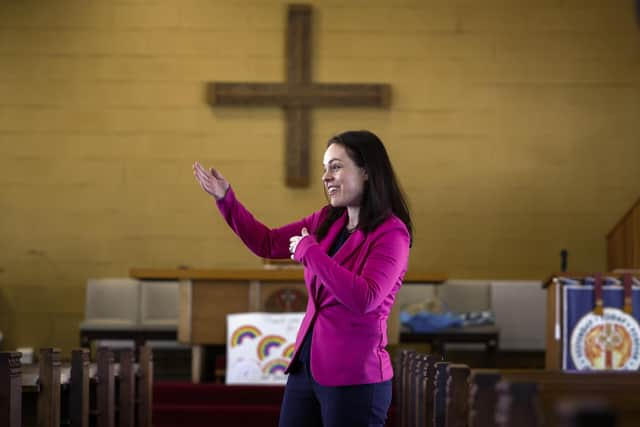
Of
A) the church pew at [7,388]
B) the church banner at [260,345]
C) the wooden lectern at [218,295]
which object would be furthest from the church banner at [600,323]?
the church pew at [7,388]

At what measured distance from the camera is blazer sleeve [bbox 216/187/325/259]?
2.79 meters

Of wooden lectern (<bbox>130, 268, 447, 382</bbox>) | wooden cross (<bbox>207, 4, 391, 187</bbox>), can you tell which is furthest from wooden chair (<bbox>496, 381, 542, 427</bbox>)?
wooden cross (<bbox>207, 4, 391, 187</bbox>)

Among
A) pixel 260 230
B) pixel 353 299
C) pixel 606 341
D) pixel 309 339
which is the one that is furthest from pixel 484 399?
pixel 606 341

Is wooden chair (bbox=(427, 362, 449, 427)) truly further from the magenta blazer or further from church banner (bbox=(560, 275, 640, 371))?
church banner (bbox=(560, 275, 640, 371))

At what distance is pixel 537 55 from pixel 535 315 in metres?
2.32

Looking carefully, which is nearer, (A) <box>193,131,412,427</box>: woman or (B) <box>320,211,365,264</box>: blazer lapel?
(A) <box>193,131,412,427</box>: woman

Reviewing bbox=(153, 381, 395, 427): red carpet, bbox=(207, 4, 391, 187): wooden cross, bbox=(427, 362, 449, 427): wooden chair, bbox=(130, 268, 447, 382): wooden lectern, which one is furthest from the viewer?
bbox=(207, 4, 391, 187): wooden cross

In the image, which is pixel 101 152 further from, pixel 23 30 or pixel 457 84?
pixel 457 84

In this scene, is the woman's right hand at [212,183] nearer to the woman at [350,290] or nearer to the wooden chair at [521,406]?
the woman at [350,290]

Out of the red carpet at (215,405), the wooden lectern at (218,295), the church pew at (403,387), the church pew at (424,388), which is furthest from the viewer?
the wooden lectern at (218,295)

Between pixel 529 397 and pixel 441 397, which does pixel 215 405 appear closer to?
pixel 441 397

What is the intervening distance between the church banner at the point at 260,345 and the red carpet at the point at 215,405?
0.10 m

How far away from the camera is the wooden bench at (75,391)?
3057 mm

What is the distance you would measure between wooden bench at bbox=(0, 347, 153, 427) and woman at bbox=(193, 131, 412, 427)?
988 mm
